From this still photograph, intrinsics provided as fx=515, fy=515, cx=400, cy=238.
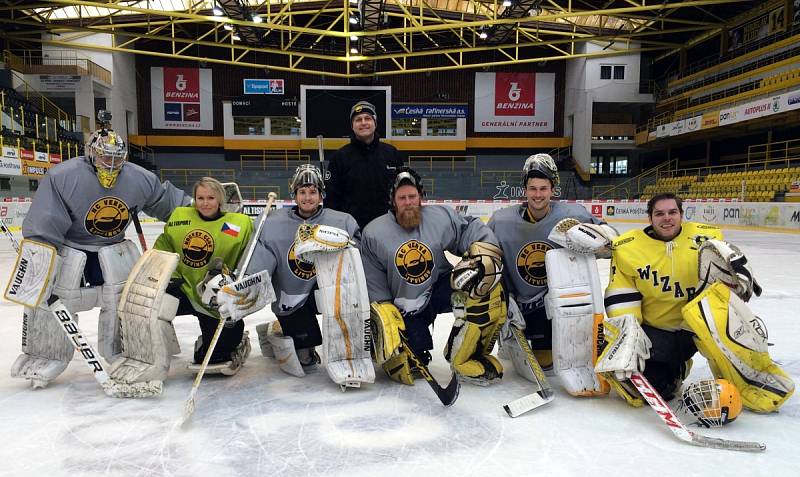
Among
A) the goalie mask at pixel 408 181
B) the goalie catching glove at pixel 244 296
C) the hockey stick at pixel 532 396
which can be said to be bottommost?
the hockey stick at pixel 532 396

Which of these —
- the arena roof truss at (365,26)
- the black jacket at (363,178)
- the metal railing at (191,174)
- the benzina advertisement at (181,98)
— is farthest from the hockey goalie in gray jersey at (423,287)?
the benzina advertisement at (181,98)

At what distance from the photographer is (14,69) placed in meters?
16.2

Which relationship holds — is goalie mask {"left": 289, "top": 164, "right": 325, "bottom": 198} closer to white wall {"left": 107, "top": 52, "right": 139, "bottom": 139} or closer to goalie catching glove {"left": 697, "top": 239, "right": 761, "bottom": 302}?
goalie catching glove {"left": 697, "top": 239, "right": 761, "bottom": 302}

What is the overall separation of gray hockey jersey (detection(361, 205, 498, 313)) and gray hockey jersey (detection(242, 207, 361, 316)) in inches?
7.7

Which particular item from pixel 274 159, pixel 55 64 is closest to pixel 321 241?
pixel 274 159

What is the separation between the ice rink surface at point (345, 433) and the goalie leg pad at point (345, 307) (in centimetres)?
10

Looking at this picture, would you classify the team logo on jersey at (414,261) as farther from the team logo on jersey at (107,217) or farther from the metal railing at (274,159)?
the metal railing at (274,159)

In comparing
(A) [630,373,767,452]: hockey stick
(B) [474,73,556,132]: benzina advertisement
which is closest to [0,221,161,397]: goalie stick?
(A) [630,373,767,452]: hockey stick

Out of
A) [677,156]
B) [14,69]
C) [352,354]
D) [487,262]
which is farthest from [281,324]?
[677,156]

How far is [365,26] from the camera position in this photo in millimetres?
14336

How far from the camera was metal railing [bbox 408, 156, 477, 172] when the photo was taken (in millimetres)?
20094

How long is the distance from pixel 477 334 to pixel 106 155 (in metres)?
1.94

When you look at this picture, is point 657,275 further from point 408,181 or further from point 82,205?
point 82,205

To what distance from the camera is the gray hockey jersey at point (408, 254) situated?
2441 millimetres
